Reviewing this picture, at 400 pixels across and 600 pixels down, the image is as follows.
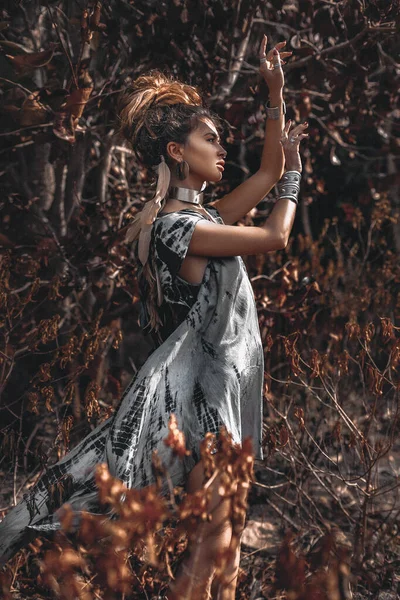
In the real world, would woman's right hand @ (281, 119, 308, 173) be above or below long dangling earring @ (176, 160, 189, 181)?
above

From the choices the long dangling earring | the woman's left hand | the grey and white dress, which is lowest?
the grey and white dress

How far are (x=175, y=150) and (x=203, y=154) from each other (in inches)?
3.6

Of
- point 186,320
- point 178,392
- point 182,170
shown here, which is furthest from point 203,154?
point 178,392

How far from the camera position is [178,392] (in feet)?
7.55

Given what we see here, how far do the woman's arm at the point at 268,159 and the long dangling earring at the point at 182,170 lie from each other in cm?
22

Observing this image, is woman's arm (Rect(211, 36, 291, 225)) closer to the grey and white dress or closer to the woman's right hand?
the woman's right hand

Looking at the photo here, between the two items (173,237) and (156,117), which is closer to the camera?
(173,237)

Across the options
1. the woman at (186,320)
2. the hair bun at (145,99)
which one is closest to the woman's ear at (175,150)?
the woman at (186,320)

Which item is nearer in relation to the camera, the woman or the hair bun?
the woman

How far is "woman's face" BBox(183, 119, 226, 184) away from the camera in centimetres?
253

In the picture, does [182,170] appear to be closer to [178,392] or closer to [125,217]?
[178,392]

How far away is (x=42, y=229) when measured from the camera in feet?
13.6

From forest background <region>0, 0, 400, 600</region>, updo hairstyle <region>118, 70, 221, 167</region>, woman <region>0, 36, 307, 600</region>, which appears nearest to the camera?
woman <region>0, 36, 307, 600</region>

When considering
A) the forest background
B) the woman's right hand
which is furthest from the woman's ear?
the forest background
